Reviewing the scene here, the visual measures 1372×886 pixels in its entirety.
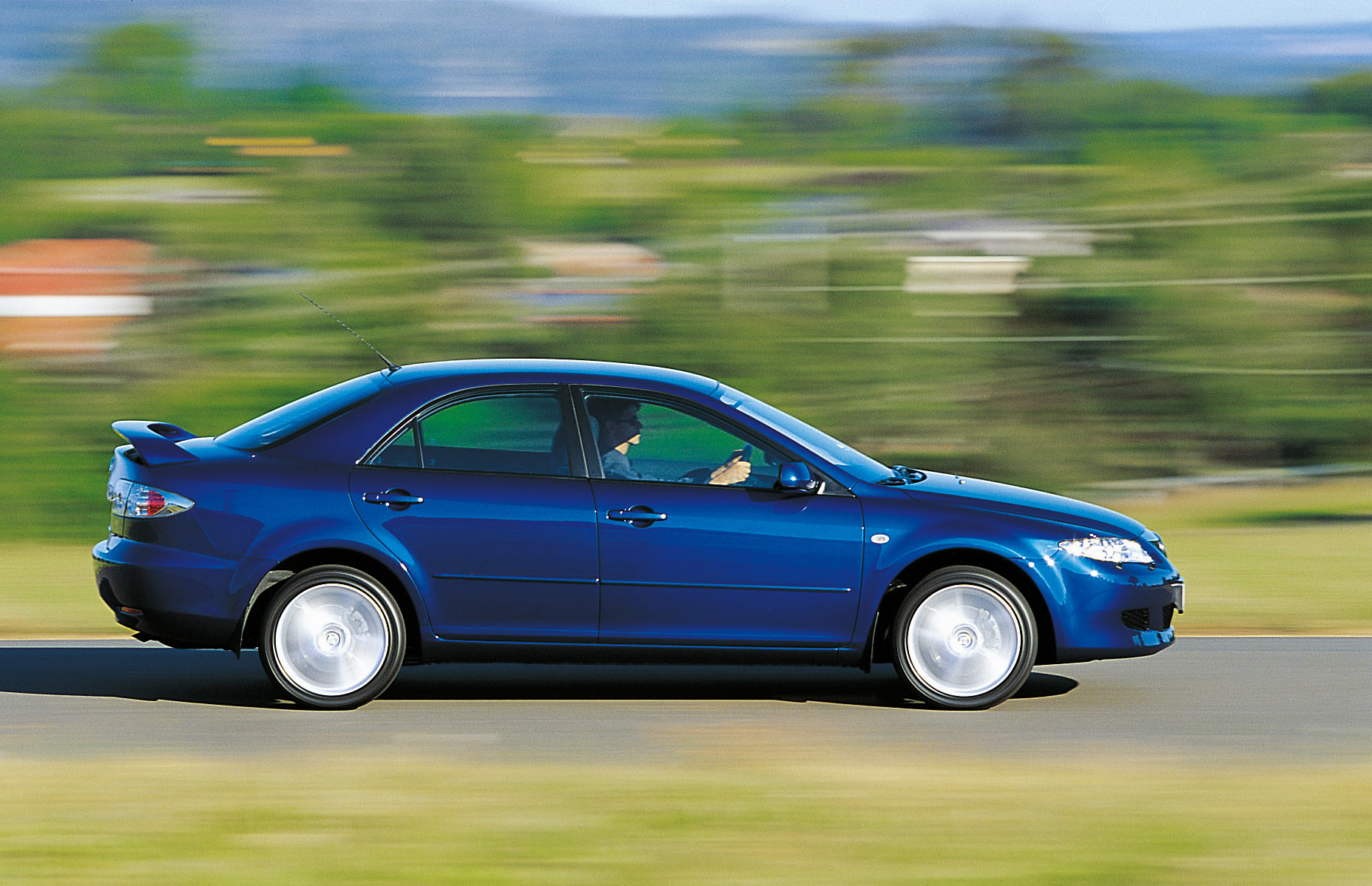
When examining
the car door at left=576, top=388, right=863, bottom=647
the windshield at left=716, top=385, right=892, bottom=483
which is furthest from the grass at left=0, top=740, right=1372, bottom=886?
the windshield at left=716, top=385, right=892, bottom=483

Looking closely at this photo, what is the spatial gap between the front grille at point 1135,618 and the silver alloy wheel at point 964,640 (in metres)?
0.45

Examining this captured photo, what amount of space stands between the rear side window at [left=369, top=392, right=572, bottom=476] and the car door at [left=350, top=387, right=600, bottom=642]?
0.06ft

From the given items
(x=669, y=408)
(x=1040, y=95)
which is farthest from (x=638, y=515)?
(x=1040, y=95)

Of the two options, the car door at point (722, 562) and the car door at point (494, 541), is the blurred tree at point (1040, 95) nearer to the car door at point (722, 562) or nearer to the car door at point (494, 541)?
the car door at point (722, 562)

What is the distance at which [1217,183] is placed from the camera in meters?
15.1

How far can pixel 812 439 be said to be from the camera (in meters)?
7.45

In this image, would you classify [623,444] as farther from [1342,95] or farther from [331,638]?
[1342,95]

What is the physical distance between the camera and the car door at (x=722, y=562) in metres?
7.02

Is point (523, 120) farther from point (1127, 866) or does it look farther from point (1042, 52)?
point (1127, 866)

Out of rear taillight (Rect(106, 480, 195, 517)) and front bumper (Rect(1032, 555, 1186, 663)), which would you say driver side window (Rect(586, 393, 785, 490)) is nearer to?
front bumper (Rect(1032, 555, 1186, 663))

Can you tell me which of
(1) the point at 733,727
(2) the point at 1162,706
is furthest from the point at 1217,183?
(1) the point at 733,727

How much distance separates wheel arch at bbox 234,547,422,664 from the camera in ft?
23.1

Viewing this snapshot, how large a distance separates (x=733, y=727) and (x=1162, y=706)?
1.89 meters

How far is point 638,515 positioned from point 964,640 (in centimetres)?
147
